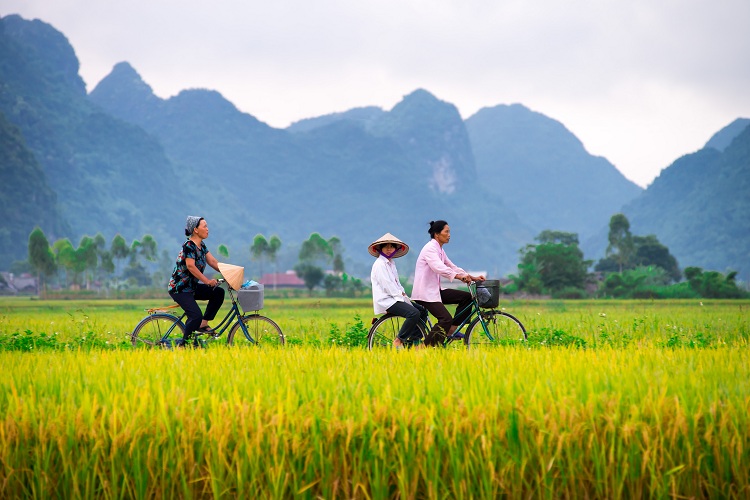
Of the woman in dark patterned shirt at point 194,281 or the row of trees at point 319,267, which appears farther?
the row of trees at point 319,267

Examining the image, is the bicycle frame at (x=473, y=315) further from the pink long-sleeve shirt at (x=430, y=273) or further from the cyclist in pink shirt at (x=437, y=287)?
the pink long-sleeve shirt at (x=430, y=273)

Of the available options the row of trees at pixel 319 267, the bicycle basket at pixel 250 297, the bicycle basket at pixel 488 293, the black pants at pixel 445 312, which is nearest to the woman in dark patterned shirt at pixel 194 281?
the bicycle basket at pixel 250 297

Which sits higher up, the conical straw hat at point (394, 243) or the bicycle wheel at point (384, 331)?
the conical straw hat at point (394, 243)

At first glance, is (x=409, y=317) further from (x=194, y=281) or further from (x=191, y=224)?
(x=191, y=224)

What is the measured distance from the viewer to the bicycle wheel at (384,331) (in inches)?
410

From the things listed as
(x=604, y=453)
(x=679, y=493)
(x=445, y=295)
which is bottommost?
(x=679, y=493)

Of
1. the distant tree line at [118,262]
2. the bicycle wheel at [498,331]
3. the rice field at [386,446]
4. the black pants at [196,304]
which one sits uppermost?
the distant tree line at [118,262]

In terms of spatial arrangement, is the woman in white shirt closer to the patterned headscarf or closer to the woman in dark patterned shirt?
the woman in dark patterned shirt

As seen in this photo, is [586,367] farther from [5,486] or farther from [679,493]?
[5,486]

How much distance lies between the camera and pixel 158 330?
36.1 ft

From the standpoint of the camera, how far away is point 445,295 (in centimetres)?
1055

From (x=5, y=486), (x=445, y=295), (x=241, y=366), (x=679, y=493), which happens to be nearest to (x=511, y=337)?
(x=445, y=295)

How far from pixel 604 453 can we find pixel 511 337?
5.86 m

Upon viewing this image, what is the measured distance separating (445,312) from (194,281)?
3572 millimetres
